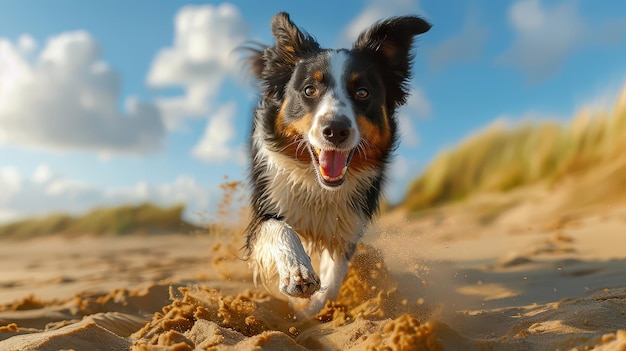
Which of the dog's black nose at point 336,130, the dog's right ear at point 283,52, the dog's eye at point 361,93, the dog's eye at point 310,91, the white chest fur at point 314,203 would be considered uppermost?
the dog's right ear at point 283,52

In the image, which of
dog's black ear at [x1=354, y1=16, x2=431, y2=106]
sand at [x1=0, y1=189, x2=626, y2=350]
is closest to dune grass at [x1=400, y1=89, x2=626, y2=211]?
sand at [x1=0, y1=189, x2=626, y2=350]

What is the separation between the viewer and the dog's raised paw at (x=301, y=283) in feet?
10.4

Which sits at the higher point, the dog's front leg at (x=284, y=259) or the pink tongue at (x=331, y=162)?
the pink tongue at (x=331, y=162)

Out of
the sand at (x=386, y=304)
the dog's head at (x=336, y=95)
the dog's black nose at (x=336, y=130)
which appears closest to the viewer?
the sand at (x=386, y=304)

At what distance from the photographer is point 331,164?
12.4 feet

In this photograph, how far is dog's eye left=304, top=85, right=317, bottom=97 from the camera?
12.6 feet

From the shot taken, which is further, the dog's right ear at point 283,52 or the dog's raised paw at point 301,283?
the dog's right ear at point 283,52

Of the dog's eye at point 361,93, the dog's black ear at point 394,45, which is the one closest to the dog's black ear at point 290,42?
the dog's black ear at point 394,45

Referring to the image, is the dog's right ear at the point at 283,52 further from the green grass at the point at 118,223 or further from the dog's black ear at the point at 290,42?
the green grass at the point at 118,223

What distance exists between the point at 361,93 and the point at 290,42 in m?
0.81

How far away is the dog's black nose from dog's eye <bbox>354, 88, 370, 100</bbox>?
43 centimetres

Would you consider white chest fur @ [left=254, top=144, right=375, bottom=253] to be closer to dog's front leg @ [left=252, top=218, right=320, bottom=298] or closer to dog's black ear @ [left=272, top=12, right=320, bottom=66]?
dog's front leg @ [left=252, top=218, right=320, bottom=298]

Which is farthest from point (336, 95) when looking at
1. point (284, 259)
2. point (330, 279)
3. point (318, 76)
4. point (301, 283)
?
point (330, 279)

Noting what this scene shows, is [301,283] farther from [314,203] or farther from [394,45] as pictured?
[394,45]
